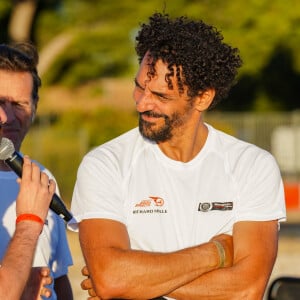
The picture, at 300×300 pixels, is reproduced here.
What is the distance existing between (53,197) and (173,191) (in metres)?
0.76

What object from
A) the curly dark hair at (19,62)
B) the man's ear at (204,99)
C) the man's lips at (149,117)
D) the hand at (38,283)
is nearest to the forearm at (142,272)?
the hand at (38,283)

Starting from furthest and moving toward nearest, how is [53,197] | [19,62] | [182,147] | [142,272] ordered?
[19,62] < [182,147] < [142,272] < [53,197]

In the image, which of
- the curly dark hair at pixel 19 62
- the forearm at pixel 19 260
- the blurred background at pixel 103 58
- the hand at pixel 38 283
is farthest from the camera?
the blurred background at pixel 103 58

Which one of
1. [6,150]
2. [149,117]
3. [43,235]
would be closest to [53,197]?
[6,150]

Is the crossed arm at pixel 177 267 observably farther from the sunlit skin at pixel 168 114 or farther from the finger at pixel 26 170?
the finger at pixel 26 170

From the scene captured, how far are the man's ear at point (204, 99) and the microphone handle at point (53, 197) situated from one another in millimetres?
988

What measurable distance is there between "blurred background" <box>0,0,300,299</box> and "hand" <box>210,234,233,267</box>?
967 inches

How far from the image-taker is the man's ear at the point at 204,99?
17.3 feet

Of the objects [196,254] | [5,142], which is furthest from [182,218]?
[5,142]

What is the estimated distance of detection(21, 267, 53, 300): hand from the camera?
4805 millimetres

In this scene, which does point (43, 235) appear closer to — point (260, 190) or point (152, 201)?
point (152, 201)

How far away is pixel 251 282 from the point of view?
503 centimetres

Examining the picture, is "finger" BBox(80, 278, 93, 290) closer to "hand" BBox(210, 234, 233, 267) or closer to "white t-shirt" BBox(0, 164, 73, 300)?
"white t-shirt" BBox(0, 164, 73, 300)

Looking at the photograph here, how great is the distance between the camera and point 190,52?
17.0 ft
